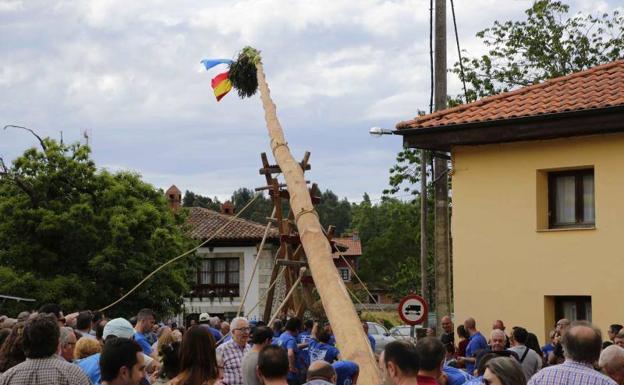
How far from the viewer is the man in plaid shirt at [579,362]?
7656 mm

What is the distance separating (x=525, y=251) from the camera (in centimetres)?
1995

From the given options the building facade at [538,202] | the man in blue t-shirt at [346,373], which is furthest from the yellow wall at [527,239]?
the man in blue t-shirt at [346,373]

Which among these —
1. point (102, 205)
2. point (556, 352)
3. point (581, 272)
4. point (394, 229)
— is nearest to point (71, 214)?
point (102, 205)

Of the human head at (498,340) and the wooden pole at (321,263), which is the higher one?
the wooden pole at (321,263)

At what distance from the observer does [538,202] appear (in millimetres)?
19875

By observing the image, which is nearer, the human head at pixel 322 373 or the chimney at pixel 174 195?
the human head at pixel 322 373

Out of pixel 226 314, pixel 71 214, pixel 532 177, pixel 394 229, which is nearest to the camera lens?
pixel 532 177

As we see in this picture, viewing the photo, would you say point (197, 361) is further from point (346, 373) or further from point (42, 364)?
point (346, 373)

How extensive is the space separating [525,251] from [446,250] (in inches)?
67.0

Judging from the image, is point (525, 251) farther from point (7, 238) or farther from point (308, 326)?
point (7, 238)

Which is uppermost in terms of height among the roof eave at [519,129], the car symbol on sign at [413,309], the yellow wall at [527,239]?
the roof eave at [519,129]

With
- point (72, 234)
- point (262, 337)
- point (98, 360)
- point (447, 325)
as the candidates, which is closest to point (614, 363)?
point (98, 360)

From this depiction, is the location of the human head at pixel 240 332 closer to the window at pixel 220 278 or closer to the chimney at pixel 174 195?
the window at pixel 220 278

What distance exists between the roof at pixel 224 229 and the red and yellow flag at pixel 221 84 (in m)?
40.4
